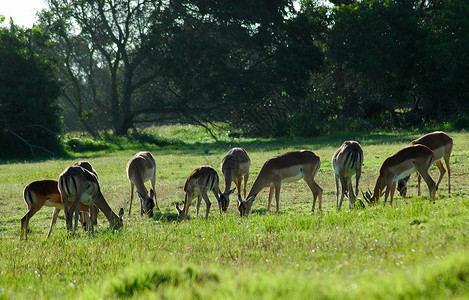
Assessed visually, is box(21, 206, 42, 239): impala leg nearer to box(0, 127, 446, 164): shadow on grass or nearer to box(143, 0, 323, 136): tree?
box(0, 127, 446, 164): shadow on grass

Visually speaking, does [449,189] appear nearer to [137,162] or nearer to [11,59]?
[137,162]

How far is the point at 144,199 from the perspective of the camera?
9984 millimetres

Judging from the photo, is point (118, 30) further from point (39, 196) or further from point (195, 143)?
point (39, 196)

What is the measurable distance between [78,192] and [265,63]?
2255 cm

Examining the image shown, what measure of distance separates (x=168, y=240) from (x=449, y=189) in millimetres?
6060

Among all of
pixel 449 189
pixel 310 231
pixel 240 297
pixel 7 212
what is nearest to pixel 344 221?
pixel 310 231

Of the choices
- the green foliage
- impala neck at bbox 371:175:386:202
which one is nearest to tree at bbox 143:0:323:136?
the green foliage

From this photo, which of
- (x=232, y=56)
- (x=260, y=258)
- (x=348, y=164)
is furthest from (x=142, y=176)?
(x=232, y=56)

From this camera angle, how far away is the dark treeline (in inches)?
1000

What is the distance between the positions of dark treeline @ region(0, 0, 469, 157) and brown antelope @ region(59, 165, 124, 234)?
17383 mm

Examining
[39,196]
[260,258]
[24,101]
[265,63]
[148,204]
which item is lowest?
[148,204]

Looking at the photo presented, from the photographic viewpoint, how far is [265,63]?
30.0m

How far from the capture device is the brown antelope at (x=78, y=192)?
28.0ft

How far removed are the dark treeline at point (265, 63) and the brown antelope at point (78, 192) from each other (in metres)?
17.4
